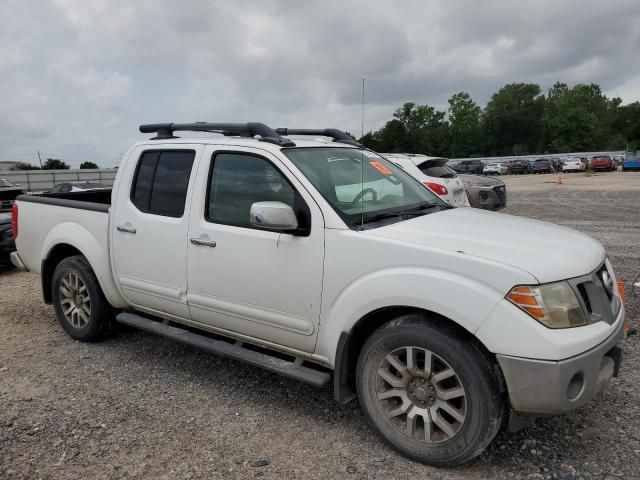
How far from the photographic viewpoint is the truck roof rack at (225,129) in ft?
12.0

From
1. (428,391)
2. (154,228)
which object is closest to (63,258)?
(154,228)

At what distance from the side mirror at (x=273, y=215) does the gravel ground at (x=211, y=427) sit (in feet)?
4.32

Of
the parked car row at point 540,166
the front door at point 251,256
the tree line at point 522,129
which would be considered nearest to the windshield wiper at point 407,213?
the front door at point 251,256

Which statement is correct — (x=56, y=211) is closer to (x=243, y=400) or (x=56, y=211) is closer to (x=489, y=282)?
(x=243, y=400)

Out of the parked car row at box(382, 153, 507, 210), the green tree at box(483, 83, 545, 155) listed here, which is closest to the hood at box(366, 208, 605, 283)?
the parked car row at box(382, 153, 507, 210)

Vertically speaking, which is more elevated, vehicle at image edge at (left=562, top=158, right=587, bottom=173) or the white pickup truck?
vehicle at image edge at (left=562, top=158, right=587, bottom=173)

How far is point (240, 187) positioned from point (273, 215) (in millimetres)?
711

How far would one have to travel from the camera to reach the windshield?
10.8 ft

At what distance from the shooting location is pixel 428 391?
2.80 m

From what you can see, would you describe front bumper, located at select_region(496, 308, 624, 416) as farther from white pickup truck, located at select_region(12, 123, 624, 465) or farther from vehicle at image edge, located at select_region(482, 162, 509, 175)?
vehicle at image edge, located at select_region(482, 162, 509, 175)

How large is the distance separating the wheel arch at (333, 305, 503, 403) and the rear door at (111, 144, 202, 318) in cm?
140

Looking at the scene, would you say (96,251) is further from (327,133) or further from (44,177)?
(44,177)

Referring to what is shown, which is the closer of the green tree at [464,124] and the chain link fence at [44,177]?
the chain link fence at [44,177]

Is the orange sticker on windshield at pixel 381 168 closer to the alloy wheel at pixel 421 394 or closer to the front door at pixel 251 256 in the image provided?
the front door at pixel 251 256
